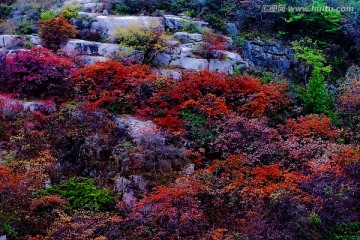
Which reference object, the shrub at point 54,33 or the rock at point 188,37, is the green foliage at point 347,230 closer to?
the rock at point 188,37

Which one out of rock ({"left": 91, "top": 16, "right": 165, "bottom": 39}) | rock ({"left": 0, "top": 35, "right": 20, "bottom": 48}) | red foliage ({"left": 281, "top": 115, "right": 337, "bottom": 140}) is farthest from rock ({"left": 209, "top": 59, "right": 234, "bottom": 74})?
rock ({"left": 0, "top": 35, "right": 20, "bottom": 48})

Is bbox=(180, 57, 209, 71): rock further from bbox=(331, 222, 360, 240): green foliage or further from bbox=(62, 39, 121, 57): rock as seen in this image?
bbox=(331, 222, 360, 240): green foliage

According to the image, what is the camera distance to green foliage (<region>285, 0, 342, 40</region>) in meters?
22.7

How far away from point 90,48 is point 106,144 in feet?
25.5

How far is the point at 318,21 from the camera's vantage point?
75.3 feet

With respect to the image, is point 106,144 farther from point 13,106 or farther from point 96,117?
point 13,106

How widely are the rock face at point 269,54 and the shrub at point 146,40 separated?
480cm

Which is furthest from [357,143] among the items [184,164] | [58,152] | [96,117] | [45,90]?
[45,90]

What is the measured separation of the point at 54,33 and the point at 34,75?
4.54 metres

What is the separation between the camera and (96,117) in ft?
53.0

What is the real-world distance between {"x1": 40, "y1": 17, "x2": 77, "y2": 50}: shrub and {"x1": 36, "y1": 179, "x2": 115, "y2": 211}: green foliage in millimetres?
10202

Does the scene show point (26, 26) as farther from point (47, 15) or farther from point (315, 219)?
point (315, 219)

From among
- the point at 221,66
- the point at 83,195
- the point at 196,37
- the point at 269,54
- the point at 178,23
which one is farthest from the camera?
the point at 178,23

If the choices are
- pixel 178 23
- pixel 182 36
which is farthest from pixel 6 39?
pixel 182 36
